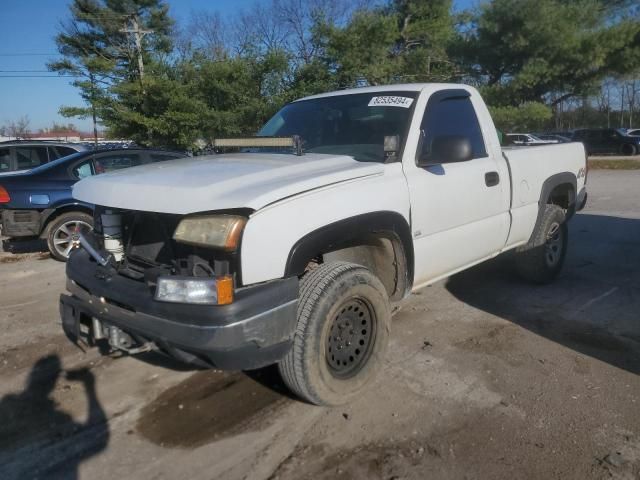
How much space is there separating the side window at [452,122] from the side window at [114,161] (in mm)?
5658

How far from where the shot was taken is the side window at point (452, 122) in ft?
12.7

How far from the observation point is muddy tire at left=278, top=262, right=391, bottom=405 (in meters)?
2.88

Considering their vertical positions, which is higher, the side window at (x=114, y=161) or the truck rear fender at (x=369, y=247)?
the side window at (x=114, y=161)

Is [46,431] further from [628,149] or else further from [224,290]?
[628,149]

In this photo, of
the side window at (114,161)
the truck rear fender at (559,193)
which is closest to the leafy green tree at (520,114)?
the side window at (114,161)

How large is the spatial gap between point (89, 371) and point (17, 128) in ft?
251

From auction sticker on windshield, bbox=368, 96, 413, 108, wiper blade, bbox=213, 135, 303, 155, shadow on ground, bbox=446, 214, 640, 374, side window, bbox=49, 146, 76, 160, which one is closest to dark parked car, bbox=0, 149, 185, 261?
wiper blade, bbox=213, 135, 303, 155

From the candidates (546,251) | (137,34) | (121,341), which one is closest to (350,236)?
(121,341)

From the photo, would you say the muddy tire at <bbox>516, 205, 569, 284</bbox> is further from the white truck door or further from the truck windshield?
the truck windshield

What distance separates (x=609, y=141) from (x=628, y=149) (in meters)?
1.11

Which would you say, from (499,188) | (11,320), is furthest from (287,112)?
(11,320)

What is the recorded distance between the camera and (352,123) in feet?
13.1

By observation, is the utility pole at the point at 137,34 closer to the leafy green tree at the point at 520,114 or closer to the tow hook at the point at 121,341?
the leafy green tree at the point at 520,114

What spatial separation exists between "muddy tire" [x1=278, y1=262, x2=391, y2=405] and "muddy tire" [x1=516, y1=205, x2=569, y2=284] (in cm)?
247
